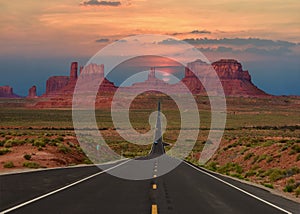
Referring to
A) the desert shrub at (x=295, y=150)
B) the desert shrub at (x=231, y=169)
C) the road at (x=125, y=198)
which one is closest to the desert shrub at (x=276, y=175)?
the desert shrub at (x=295, y=150)

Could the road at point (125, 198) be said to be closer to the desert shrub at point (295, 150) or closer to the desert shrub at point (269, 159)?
the desert shrub at point (295, 150)

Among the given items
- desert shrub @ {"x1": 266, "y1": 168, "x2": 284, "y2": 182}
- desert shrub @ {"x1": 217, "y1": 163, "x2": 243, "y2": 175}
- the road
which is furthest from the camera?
desert shrub @ {"x1": 217, "y1": 163, "x2": 243, "y2": 175}

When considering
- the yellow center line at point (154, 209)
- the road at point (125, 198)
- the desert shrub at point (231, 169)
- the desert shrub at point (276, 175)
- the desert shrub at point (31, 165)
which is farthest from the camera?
the desert shrub at point (231, 169)

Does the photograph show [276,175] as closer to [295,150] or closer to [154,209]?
[295,150]

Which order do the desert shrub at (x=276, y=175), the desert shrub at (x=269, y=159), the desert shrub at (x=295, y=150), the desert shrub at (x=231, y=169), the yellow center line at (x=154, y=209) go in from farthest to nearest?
the desert shrub at (x=231, y=169) → the desert shrub at (x=269, y=159) → the desert shrub at (x=295, y=150) → the desert shrub at (x=276, y=175) → the yellow center line at (x=154, y=209)

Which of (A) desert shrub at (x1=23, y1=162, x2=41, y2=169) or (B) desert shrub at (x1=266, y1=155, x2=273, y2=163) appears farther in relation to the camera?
(B) desert shrub at (x1=266, y1=155, x2=273, y2=163)

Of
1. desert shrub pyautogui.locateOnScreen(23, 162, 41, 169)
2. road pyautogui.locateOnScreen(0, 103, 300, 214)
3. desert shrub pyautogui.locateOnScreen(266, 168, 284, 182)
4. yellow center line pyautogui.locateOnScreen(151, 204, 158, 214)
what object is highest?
yellow center line pyautogui.locateOnScreen(151, 204, 158, 214)

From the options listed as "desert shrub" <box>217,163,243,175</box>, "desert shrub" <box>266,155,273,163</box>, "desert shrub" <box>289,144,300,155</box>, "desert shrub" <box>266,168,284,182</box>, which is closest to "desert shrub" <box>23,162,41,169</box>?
"desert shrub" <box>217,163,243,175</box>

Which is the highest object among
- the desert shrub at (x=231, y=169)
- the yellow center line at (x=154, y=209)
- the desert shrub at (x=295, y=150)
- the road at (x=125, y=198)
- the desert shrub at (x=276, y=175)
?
the desert shrub at (x=295, y=150)

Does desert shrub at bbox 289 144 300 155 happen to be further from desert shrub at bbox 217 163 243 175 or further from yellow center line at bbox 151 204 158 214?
yellow center line at bbox 151 204 158 214

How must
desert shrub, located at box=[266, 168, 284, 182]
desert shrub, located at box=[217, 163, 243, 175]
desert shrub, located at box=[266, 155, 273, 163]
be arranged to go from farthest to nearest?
desert shrub, located at box=[217, 163, 243, 175] → desert shrub, located at box=[266, 155, 273, 163] → desert shrub, located at box=[266, 168, 284, 182]

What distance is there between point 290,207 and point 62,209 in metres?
6.76

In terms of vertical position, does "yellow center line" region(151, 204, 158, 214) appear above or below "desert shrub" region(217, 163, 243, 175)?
above

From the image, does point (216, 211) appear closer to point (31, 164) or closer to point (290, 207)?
point (290, 207)
